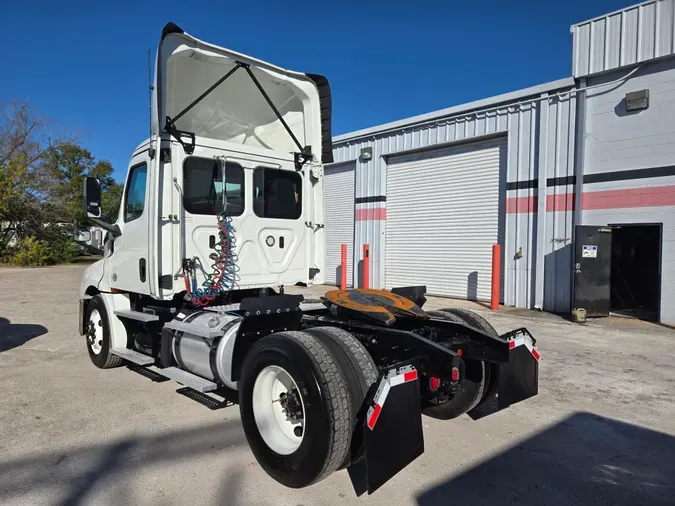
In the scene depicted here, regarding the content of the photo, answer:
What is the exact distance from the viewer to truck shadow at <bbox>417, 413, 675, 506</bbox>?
10.2 feet

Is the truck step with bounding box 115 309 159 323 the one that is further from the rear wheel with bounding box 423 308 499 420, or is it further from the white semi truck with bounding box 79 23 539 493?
the rear wheel with bounding box 423 308 499 420

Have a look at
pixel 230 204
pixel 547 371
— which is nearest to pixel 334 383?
pixel 230 204

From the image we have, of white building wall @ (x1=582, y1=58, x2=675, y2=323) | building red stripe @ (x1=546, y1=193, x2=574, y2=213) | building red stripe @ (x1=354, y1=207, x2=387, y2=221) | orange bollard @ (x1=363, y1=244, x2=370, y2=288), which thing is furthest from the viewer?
building red stripe @ (x1=354, y1=207, x2=387, y2=221)

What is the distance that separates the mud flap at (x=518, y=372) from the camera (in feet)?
11.8

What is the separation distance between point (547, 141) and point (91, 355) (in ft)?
35.6

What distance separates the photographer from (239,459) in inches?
142

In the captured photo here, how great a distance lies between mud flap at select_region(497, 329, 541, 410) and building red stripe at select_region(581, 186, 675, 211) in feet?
27.4

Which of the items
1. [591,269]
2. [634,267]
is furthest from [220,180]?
[634,267]

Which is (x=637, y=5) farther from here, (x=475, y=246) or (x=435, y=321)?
(x=435, y=321)

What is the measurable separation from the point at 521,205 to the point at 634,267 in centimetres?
411

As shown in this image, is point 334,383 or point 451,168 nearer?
point 334,383

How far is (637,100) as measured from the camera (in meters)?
10.2

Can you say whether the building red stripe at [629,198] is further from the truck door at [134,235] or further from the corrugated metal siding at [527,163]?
the truck door at [134,235]

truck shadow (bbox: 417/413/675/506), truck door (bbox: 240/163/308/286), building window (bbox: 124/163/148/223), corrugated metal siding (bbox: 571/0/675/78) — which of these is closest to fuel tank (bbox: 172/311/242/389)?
truck door (bbox: 240/163/308/286)
